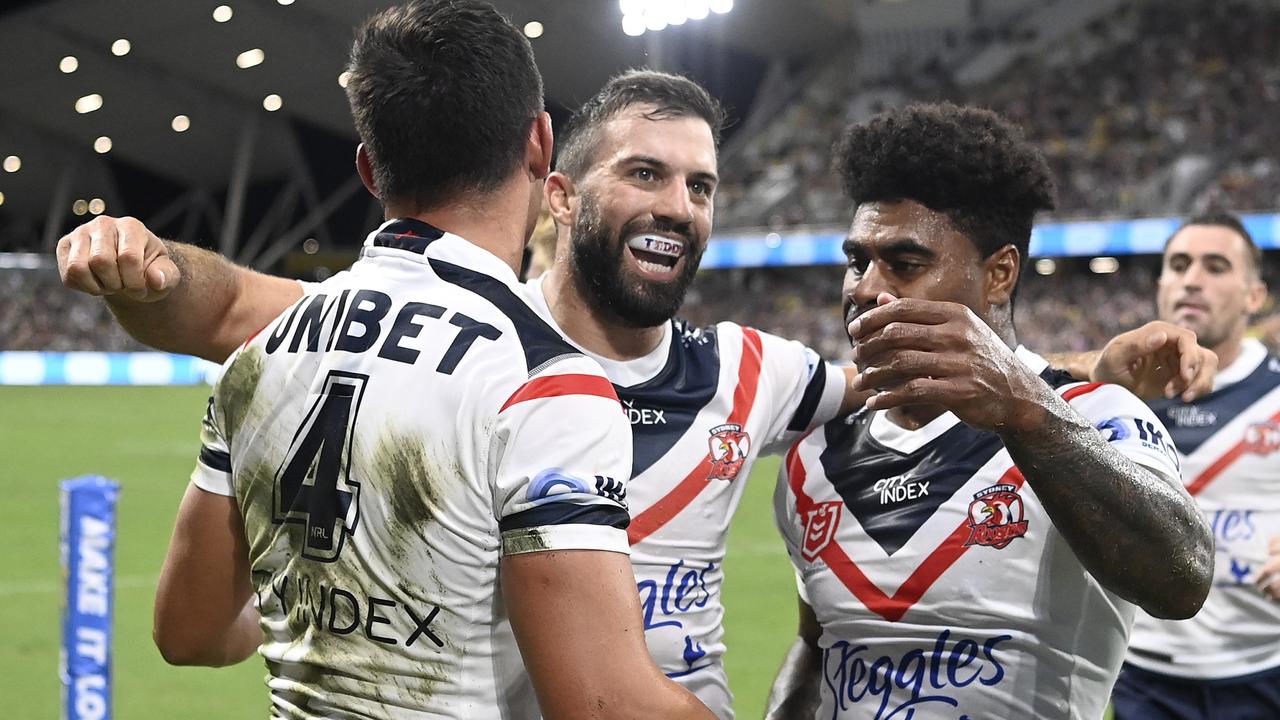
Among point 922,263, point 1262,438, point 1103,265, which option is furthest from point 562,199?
point 1103,265

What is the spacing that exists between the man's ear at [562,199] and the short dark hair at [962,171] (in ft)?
2.63

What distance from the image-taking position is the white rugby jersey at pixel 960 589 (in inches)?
92.0

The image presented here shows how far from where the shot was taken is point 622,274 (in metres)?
3.01

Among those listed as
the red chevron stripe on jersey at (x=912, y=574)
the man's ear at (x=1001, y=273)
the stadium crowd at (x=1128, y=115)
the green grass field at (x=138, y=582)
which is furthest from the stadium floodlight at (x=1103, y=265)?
the red chevron stripe on jersey at (x=912, y=574)

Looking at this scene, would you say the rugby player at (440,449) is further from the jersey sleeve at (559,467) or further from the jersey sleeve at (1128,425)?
the jersey sleeve at (1128,425)

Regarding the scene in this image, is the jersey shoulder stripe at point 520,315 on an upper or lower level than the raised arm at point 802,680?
upper

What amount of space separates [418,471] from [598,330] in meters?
1.32

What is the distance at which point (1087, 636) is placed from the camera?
2.35m

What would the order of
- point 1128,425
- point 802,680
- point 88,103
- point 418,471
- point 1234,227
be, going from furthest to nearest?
point 88,103, point 1234,227, point 802,680, point 1128,425, point 418,471

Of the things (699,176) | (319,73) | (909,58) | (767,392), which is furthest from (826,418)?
(319,73)

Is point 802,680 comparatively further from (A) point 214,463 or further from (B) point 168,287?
(B) point 168,287

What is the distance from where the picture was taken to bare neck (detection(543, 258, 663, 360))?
303cm

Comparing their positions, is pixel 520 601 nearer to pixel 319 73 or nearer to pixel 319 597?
pixel 319 597

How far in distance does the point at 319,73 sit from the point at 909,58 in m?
17.0
